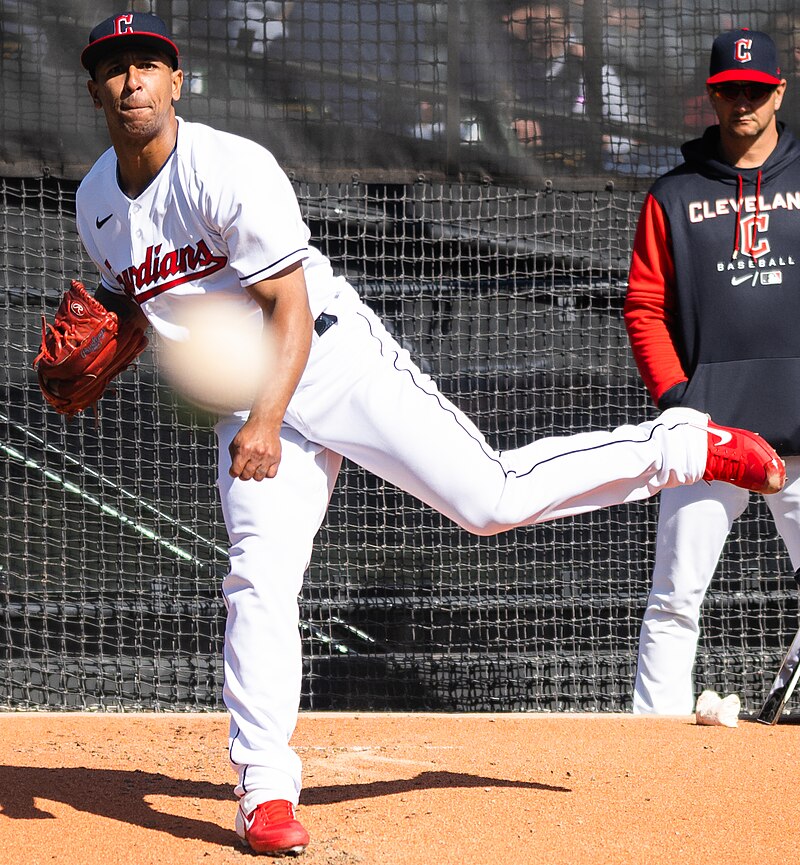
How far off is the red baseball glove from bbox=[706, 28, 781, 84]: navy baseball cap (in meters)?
2.07

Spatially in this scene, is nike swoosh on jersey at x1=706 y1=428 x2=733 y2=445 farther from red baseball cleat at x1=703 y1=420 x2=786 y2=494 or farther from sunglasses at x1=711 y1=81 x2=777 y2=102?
sunglasses at x1=711 y1=81 x2=777 y2=102

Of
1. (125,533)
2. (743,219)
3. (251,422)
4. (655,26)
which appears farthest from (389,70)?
(251,422)

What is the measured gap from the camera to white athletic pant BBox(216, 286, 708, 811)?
2.79m

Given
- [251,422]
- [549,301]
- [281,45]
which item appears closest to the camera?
[251,422]

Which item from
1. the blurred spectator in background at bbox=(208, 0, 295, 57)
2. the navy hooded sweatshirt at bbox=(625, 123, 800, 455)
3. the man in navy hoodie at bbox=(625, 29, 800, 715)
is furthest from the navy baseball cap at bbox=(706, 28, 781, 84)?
the blurred spectator in background at bbox=(208, 0, 295, 57)

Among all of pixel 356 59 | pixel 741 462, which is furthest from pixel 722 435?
pixel 356 59

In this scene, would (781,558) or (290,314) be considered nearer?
(290,314)

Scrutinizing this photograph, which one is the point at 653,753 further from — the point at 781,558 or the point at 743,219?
the point at 781,558

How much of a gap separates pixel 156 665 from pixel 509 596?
161 centimetres

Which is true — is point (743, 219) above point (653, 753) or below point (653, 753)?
above

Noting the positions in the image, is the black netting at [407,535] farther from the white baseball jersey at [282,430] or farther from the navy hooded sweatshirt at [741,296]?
the white baseball jersey at [282,430]

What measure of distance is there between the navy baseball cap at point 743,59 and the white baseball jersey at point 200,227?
1.69m

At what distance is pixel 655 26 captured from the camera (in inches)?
199

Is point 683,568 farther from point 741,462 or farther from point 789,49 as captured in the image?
point 789,49
